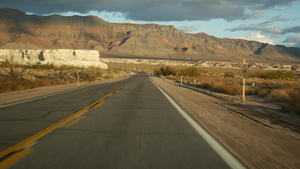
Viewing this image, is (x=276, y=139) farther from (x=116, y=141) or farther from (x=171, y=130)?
(x=116, y=141)

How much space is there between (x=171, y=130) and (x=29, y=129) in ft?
11.6

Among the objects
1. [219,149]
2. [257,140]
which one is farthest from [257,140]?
[219,149]

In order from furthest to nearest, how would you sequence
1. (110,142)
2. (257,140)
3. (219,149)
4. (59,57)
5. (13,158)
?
(59,57)
(257,140)
(110,142)
(219,149)
(13,158)

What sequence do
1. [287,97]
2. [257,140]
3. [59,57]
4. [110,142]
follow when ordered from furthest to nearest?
[59,57] → [287,97] → [257,140] → [110,142]

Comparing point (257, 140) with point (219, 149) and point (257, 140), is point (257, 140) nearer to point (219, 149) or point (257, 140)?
point (257, 140)

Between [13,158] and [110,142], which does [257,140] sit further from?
[13,158]

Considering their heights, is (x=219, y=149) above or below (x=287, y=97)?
above

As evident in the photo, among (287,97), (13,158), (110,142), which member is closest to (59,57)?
(287,97)

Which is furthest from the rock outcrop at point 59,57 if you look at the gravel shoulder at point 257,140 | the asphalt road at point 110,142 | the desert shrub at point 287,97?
the gravel shoulder at point 257,140

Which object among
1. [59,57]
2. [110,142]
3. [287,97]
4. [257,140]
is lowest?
[287,97]

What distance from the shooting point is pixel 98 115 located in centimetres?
879

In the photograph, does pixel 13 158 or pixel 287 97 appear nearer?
pixel 13 158

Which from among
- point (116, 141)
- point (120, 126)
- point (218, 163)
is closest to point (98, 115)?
point (120, 126)

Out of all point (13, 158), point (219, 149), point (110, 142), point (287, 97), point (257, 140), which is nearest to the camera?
point (13, 158)
